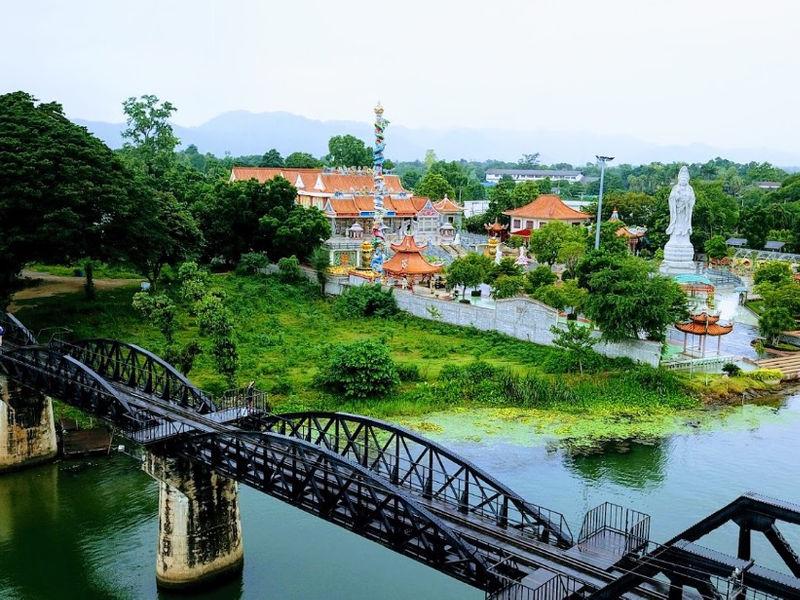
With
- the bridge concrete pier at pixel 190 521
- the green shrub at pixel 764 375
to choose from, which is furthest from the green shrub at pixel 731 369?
the bridge concrete pier at pixel 190 521

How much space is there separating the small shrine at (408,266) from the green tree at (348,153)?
5104 centimetres

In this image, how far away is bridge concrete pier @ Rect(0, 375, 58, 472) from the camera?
28406 mm

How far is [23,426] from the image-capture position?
28.7 meters

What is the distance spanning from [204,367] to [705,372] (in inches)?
946

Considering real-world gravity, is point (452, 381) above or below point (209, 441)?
below

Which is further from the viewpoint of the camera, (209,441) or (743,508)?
(209,441)

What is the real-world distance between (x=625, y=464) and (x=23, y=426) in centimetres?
2187

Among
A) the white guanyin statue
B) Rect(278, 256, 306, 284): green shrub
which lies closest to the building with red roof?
the white guanyin statue

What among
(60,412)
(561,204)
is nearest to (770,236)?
(561,204)

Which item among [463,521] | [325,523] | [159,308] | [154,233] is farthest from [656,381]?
[154,233]

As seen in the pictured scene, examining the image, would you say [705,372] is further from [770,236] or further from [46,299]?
[770,236]

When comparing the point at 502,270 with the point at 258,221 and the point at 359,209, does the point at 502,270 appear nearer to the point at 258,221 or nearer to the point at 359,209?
the point at 359,209

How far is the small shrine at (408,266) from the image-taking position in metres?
53.3

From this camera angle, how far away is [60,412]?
110ft
